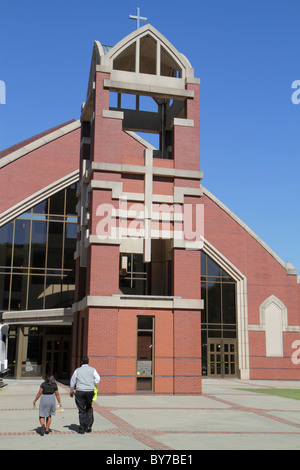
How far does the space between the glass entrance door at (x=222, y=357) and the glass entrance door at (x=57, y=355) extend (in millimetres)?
9603

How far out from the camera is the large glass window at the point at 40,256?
3366 centimetres

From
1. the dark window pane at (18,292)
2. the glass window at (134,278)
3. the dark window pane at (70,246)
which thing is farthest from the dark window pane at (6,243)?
the glass window at (134,278)

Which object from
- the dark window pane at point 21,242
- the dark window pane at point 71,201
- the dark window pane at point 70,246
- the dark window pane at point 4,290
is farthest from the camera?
the dark window pane at point 71,201

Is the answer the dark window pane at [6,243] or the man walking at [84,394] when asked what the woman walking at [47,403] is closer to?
the man walking at [84,394]

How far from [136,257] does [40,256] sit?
648 cm

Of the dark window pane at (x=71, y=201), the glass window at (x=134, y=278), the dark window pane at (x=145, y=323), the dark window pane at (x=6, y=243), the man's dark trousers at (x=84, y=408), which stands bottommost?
the man's dark trousers at (x=84, y=408)

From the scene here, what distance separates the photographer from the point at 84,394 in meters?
12.1

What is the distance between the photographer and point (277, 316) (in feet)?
117

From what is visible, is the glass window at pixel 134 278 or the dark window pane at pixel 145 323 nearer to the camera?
the dark window pane at pixel 145 323

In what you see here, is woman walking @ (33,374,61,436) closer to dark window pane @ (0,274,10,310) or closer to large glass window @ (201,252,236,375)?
dark window pane @ (0,274,10,310)

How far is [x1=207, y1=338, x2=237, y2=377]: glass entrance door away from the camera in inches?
1371

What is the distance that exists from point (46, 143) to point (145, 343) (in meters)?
18.4

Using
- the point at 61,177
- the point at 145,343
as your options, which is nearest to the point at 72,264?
the point at 61,177

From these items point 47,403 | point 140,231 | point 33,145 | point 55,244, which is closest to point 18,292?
point 55,244
